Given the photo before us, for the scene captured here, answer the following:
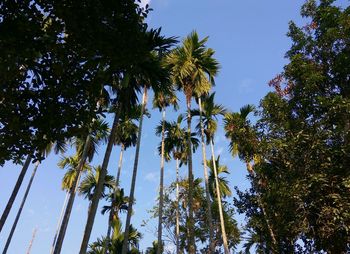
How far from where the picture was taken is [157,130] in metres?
27.1

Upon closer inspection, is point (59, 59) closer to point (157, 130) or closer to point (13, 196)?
point (13, 196)

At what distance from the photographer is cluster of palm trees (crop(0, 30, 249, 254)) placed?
13.6m

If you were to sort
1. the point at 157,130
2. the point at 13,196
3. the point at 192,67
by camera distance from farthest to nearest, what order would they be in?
the point at 157,130 → the point at 192,67 → the point at 13,196

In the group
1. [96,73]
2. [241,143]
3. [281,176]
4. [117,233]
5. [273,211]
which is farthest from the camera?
[117,233]

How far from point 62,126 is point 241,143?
863cm

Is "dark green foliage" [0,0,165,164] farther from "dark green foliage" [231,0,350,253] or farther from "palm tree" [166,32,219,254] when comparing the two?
"palm tree" [166,32,219,254]

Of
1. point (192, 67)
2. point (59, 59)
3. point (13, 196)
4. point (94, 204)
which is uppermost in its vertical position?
point (192, 67)

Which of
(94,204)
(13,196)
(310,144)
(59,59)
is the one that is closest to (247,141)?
(310,144)

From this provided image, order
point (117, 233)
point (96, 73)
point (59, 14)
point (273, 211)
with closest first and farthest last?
point (59, 14), point (96, 73), point (273, 211), point (117, 233)

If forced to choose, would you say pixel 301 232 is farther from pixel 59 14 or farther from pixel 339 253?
pixel 59 14

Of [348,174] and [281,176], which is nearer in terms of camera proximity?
[348,174]

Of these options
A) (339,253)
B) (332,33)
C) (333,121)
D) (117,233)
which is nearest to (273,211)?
(339,253)

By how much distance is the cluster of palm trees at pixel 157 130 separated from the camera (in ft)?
44.7

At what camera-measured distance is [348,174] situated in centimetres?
1014
